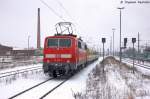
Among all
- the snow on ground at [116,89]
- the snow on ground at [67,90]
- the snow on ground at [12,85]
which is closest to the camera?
the snow on ground at [116,89]

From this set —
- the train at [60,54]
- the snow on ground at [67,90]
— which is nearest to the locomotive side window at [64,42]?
the train at [60,54]

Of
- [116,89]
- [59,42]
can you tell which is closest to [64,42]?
[59,42]

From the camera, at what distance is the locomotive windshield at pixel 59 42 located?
806 inches

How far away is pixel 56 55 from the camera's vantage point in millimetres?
20109

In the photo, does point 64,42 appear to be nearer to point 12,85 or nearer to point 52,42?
point 52,42

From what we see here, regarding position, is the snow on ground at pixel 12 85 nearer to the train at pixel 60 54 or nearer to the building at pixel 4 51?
the train at pixel 60 54

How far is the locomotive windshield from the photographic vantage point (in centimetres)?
2048

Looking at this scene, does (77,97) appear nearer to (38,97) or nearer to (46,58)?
(38,97)

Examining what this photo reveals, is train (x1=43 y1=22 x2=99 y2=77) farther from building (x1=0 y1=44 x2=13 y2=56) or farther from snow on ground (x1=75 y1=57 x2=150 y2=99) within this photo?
building (x1=0 y1=44 x2=13 y2=56)

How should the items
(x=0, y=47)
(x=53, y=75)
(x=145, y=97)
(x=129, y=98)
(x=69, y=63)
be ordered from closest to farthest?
(x=129, y=98), (x=145, y=97), (x=69, y=63), (x=53, y=75), (x=0, y=47)

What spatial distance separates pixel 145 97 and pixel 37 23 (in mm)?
63346

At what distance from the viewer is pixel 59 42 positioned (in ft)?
67.7

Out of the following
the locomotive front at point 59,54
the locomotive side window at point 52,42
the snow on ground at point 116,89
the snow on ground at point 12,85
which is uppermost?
the locomotive side window at point 52,42

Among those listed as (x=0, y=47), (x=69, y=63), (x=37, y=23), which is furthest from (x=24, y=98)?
(x=0, y=47)
